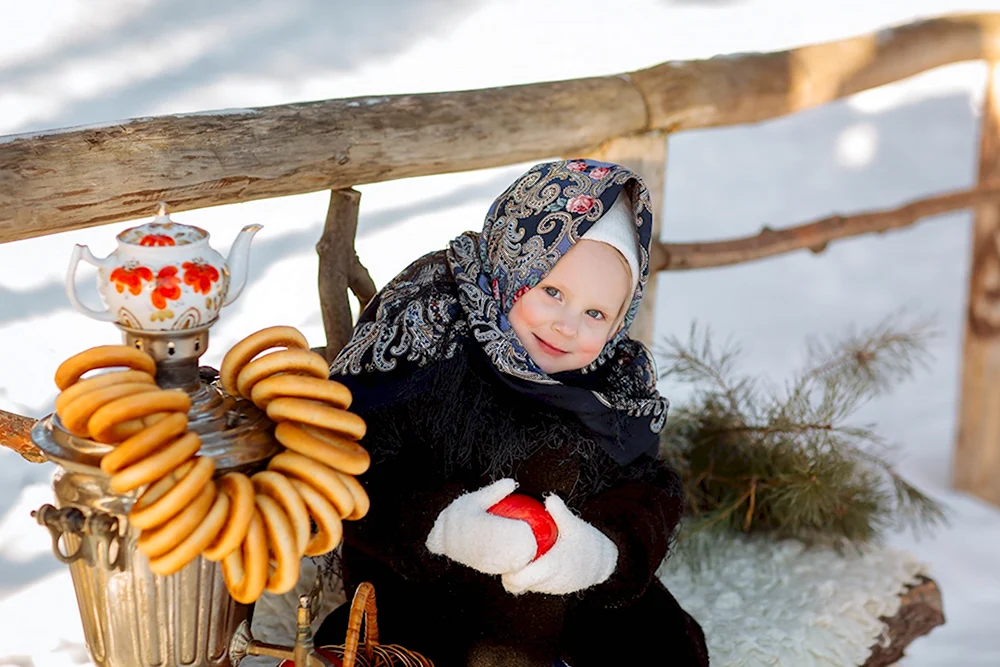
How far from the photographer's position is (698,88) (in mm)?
1956

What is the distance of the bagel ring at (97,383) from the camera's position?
907 mm

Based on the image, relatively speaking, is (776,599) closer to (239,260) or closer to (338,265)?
(338,265)

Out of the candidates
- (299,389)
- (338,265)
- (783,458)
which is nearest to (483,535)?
(299,389)

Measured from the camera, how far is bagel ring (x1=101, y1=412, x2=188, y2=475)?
875 mm

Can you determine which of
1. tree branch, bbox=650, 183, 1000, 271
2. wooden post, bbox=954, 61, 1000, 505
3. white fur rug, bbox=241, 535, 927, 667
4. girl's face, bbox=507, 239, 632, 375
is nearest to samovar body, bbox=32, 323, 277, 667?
girl's face, bbox=507, 239, 632, 375

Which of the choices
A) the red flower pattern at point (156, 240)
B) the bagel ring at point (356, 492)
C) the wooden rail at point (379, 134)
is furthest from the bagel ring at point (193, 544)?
the wooden rail at point (379, 134)

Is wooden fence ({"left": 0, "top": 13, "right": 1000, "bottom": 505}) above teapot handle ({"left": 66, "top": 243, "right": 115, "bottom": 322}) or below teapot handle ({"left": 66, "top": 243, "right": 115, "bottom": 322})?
above

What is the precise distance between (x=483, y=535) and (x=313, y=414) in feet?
0.81

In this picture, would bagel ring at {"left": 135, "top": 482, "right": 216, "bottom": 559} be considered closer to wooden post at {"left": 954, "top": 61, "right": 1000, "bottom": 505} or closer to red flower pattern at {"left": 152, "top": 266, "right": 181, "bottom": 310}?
red flower pattern at {"left": 152, "top": 266, "right": 181, "bottom": 310}

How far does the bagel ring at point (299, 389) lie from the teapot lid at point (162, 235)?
5.1 inches

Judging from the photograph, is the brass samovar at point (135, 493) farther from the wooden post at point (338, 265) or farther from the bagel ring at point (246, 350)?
the wooden post at point (338, 265)

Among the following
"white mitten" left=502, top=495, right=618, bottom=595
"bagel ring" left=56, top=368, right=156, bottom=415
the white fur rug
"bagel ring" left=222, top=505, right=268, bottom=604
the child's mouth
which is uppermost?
"bagel ring" left=56, top=368, right=156, bottom=415

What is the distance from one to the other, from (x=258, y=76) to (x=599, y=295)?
5.00ft

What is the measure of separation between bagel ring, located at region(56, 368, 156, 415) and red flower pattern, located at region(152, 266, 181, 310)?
0.06 meters
